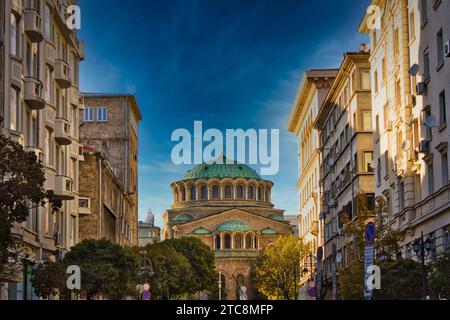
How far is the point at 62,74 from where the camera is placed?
41.8 meters

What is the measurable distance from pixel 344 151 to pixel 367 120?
20.6 feet

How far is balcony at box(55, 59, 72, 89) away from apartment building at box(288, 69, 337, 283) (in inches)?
1489

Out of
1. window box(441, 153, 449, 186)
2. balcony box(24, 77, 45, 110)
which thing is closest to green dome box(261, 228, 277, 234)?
balcony box(24, 77, 45, 110)

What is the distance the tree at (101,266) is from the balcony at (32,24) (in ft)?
28.5

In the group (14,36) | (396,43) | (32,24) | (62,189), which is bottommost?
(62,189)

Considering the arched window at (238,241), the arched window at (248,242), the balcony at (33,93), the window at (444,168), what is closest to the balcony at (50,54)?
the balcony at (33,93)

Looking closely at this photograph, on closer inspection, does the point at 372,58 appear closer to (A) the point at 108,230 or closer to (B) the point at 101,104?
(A) the point at 108,230

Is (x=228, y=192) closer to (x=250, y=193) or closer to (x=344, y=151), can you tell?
(x=250, y=193)

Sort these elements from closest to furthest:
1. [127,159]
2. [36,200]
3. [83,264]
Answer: [36,200] < [83,264] < [127,159]

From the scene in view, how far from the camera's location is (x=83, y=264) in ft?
120

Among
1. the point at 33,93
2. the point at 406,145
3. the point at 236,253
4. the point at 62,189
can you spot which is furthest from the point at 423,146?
the point at 236,253

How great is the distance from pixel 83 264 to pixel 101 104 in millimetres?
52586

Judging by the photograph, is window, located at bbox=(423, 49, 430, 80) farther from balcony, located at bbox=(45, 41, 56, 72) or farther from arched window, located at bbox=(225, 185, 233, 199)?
arched window, located at bbox=(225, 185, 233, 199)
